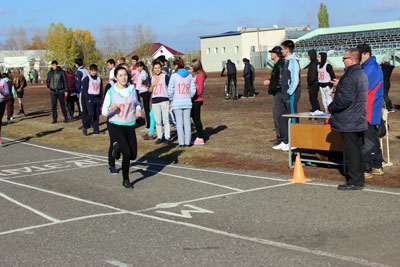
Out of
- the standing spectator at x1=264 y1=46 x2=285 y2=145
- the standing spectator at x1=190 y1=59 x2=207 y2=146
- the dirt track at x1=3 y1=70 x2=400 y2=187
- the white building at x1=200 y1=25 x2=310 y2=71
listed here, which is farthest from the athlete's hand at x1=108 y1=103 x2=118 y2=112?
the white building at x1=200 y1=25 x2=310 y2=71

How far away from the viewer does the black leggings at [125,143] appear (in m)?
9.33

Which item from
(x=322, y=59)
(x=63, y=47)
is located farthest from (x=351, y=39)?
(x=322, y=59)

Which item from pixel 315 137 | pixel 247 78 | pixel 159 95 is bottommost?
pixel 315 137

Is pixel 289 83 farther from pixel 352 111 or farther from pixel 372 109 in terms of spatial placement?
pixel 352 111

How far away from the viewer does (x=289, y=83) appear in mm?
11961

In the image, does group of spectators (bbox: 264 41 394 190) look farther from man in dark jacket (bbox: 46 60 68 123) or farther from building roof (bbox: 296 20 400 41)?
building roof (bbox: 296 20 400 41)

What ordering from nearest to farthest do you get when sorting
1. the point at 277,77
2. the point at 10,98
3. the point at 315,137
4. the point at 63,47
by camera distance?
the point at 315,137 → the point at 277,77 → the point at 10,98 → the point at 63,47

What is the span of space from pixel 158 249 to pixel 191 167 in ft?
17.8

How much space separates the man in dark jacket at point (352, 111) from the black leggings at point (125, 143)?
321cm

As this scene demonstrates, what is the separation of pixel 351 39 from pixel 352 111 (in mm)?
79426

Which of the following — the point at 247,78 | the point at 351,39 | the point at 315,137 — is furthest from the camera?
the point at 351,39

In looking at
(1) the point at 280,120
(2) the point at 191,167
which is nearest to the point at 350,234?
(2) the point at 191,167

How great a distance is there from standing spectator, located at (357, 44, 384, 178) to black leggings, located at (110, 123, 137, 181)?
148 inches

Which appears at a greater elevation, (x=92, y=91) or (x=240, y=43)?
(x=240, y=43)
